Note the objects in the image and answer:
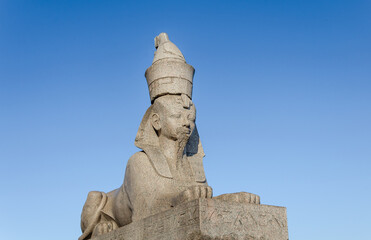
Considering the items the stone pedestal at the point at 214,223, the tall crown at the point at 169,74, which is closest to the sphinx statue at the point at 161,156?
the tall crown at the point at 169,74

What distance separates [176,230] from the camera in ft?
18.6

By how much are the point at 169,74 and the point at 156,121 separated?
68 cm

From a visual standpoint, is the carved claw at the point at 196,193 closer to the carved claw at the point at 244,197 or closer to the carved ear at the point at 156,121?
the carved claw at the point at 244,197

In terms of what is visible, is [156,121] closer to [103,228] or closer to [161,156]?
[161,156]

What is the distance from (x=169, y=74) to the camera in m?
7.52

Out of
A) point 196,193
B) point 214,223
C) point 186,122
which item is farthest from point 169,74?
point 214,223

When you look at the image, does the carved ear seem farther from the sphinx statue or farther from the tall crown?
the tall crown

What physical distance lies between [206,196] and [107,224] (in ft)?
7.00

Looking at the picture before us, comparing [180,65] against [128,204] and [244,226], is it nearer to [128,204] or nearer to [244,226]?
[128,204]

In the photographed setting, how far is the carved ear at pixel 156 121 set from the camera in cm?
742

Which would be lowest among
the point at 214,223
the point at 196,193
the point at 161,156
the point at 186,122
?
the point at 214,223

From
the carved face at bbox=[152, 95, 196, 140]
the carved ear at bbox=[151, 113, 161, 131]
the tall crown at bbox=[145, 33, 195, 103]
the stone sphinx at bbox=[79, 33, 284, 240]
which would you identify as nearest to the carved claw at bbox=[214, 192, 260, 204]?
the stone sphinx at bbox=[79, 33, 284, 240]

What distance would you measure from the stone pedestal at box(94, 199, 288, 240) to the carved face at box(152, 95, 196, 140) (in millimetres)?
1436

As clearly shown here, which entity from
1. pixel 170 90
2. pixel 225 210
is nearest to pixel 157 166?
pixel 170 90
